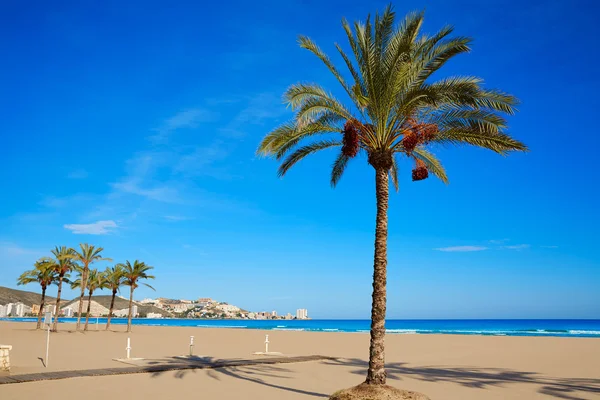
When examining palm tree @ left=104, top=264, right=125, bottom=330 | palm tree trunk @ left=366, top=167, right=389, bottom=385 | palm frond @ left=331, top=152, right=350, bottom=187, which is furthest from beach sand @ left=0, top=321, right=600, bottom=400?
palm tree @ left=104, top=264, right=125, bottom=330

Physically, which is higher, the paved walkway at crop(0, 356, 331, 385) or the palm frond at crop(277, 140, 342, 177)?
the palm frond at crop(277, 140, 342, 177)

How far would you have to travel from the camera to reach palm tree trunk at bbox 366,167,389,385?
491 inches

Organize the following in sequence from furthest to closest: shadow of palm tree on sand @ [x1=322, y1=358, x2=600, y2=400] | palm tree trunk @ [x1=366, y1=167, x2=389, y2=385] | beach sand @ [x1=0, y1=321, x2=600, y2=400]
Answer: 1. shadow of palm tree on sand @ [x1=322, y1=358, x2=600, y2=400]
2. beach sand @ [x1=0, y1=321, x2=600, y2=400]
3. palm tree trunk @ [x1=366, y1=167, x2=389, y2=385]

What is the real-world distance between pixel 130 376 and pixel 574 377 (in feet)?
54.9

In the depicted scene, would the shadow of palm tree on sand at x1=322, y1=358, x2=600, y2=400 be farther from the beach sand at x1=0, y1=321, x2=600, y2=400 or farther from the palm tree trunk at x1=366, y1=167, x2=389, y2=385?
the palm tree trunk at x1=366, y1=167, x2=389, y2=385

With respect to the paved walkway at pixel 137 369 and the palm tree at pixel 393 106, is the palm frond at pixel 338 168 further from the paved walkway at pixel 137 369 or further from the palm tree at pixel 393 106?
the paved walkway at pixel 137 369

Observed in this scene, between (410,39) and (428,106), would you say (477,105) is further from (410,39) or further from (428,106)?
(410,39)

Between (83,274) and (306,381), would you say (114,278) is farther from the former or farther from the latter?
(306,381)

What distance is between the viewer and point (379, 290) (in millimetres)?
12883

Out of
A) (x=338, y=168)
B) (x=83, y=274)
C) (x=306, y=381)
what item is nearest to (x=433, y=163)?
(x=338, y=168)

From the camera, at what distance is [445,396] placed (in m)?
14.7

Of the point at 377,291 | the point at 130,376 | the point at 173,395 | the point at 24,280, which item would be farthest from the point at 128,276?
the point at 377,291

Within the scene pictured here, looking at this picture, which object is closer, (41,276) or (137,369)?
(137,369)

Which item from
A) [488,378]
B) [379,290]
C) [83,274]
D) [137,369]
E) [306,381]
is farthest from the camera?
[83,274]
